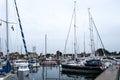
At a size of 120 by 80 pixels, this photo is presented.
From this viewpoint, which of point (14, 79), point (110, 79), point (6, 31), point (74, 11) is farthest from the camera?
point (74, 11)

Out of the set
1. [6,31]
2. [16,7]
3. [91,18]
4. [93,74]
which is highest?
[91,18]

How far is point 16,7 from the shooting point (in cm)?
2325

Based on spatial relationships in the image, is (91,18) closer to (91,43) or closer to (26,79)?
(91,43)

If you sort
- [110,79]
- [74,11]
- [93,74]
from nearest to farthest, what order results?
[110,79] → [93,74] → [74,11]

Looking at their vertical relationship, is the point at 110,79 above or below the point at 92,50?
below

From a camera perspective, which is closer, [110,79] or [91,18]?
[110,79]

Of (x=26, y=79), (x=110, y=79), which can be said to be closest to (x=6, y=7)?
(x=26, y=79)

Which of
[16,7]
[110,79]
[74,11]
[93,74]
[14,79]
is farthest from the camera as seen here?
[74,11]

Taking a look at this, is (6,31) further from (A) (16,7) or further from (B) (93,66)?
(B) (93,66)

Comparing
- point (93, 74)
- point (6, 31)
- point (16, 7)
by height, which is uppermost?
point (16, 7)

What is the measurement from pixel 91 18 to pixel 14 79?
54.2m

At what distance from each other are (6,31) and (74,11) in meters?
44.3

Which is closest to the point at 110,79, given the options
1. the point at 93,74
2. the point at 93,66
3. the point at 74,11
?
the point at 93,74

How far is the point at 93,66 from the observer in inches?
2047
